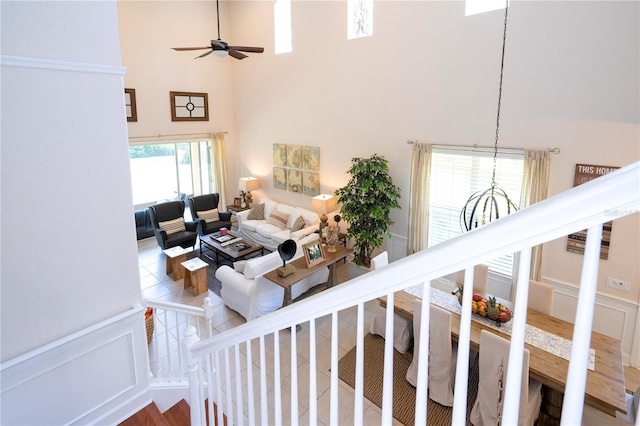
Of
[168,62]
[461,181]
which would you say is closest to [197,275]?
[461,181]

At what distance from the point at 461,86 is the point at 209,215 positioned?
19.7 ft

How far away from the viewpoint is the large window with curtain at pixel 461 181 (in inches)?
208

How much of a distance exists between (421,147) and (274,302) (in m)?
3.38

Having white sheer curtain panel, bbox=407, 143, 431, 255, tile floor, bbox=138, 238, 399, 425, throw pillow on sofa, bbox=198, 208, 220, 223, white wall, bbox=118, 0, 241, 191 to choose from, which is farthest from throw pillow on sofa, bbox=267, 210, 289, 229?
white wall, bbox=118, 0, 241, 191

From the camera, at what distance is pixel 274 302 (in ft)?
18.2

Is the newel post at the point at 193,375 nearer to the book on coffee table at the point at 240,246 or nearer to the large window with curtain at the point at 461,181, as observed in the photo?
the large window with curtain at the point at 461,181

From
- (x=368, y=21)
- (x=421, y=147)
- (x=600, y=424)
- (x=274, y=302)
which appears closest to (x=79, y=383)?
(x=274, y=302)

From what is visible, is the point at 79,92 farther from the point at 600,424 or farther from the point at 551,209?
the point at 600,424

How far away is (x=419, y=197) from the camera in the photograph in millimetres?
6184

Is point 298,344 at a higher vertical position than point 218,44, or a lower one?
lower

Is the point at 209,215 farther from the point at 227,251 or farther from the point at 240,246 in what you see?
the point at 227,251

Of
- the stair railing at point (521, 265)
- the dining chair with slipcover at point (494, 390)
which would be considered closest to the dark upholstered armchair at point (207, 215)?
the dining chair with slipcover at point (494, 390)

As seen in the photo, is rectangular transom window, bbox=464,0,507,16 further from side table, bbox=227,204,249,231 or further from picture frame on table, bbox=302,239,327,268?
side table, bbox=227,204,249,231

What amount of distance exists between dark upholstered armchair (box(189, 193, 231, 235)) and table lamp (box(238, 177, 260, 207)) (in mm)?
610
